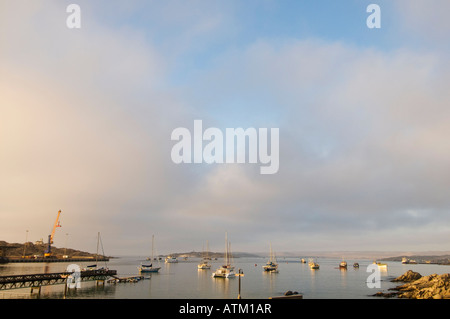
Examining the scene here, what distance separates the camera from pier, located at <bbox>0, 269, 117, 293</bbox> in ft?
198

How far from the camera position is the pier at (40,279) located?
6022cm

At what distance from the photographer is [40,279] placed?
65938mm

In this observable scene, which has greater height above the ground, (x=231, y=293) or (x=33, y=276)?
(x=33, y=276)
